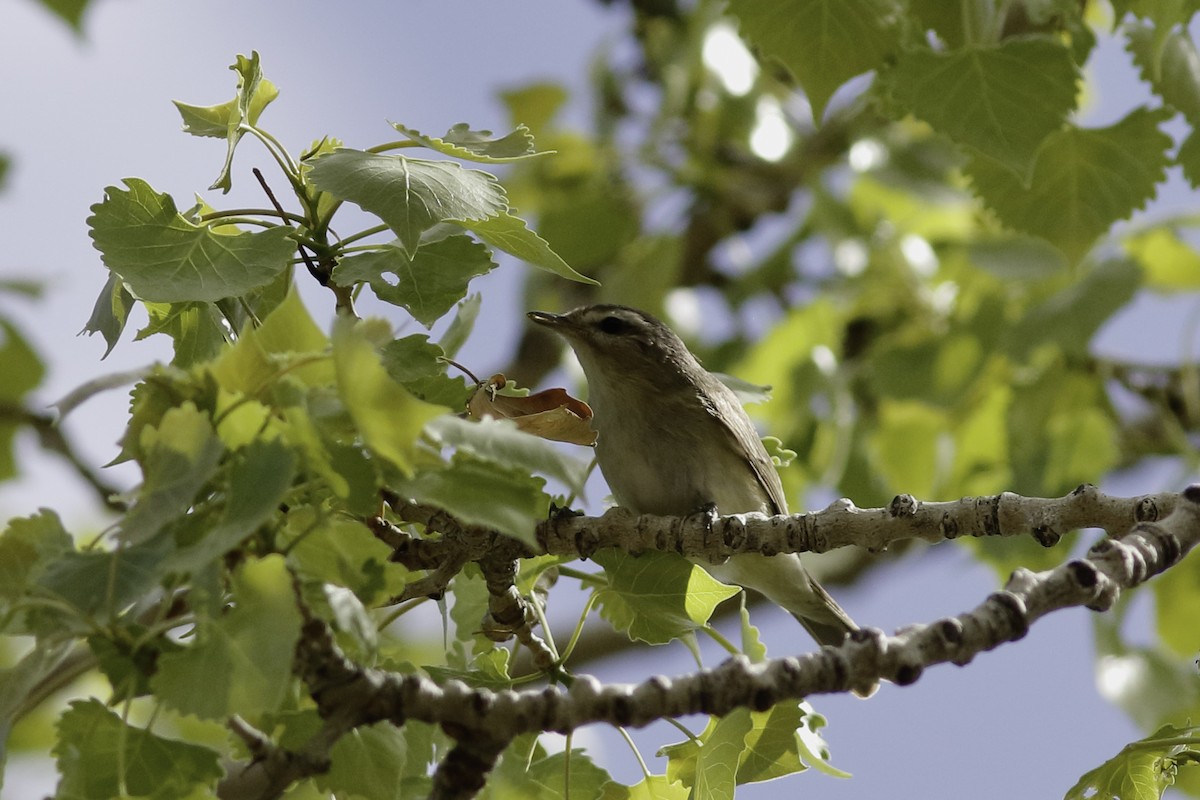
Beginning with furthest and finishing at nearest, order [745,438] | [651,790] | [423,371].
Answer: [745,438] < [651,790] < [423,371]

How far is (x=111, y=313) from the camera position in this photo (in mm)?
2729

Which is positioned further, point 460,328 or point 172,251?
point 460,328

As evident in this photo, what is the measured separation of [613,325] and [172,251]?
2.82 meters

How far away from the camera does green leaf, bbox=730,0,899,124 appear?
3592 millimetres

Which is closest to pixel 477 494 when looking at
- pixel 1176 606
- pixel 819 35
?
pixel 819 35

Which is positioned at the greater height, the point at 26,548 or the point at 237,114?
the point at 237,114

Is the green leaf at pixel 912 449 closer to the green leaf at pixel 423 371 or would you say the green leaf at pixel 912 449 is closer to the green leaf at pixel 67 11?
the green leaf at pixel 423 371

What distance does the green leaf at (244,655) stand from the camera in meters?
1.94

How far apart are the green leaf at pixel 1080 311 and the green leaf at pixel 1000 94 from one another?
1959 millimetres

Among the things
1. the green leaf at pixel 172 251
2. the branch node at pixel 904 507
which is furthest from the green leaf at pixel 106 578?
the branch node at pixel 904 507

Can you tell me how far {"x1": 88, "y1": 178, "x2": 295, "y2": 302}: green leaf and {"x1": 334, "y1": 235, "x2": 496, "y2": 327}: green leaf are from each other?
0.19m

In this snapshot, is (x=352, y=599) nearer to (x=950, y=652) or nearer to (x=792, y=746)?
(x=950, y=652)

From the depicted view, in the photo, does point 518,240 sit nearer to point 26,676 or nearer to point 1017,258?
point 26,676

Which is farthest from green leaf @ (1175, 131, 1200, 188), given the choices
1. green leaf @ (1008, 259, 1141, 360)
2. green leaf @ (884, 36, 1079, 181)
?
green leaf @ (1008, 259, 1141, 360)
